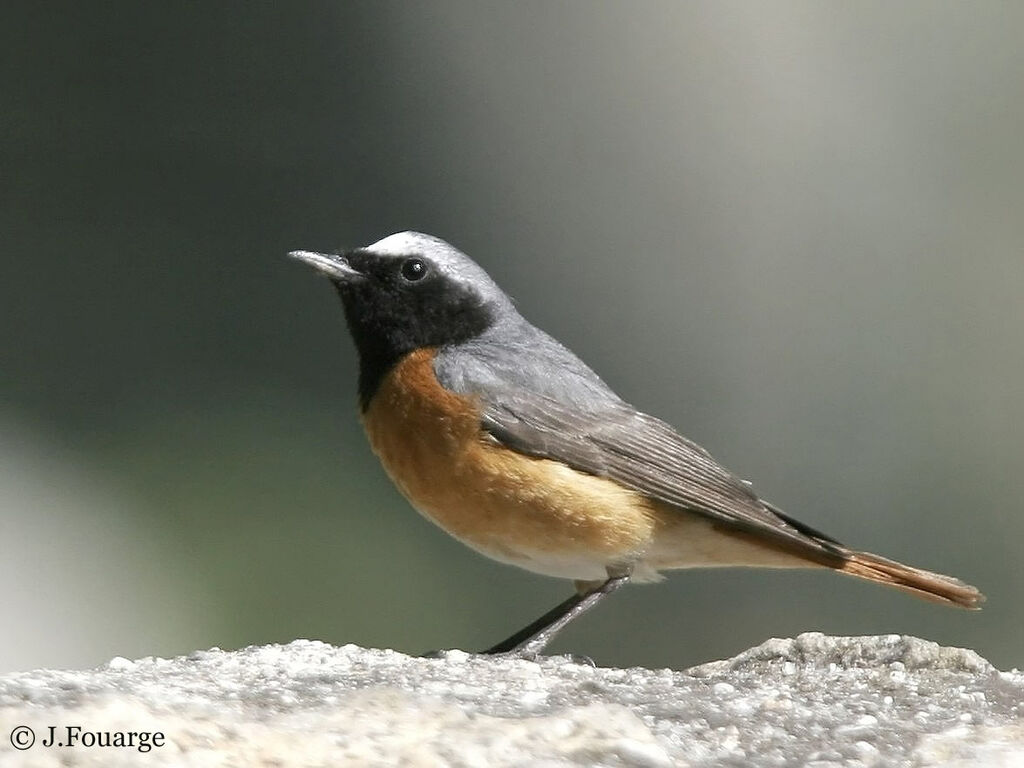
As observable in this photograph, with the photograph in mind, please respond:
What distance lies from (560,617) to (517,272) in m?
2.74

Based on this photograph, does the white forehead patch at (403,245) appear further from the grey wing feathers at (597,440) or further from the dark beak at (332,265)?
the grey wing feathers at (597,440)

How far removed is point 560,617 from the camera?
4.48m

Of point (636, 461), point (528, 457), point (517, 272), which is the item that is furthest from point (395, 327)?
point (517, 272)

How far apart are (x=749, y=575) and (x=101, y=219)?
3.22 m

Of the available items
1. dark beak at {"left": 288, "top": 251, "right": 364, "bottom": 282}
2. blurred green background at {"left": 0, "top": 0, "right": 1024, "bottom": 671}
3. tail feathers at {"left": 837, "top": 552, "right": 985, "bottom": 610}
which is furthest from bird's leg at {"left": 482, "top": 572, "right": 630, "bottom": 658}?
blurred green background at {"left": 0, "top": 0, "right": 1024, "bottom": 671}

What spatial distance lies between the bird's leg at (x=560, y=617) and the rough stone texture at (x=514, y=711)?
665 millimetres

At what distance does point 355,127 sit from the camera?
7.05 meters

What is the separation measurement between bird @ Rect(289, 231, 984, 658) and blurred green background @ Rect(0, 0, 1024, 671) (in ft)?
7.41

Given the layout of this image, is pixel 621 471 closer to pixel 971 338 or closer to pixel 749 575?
pixel 749 575

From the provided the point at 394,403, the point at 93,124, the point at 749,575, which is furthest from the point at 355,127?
the point at 394,403

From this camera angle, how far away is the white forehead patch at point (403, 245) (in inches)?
177

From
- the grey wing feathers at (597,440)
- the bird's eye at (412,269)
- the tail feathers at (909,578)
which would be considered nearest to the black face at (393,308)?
the bird's eye at (412,269)

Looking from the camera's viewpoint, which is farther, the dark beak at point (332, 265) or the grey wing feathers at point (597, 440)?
the dark beak at point (332, 265)

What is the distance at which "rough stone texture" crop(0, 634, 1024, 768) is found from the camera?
251 cm
